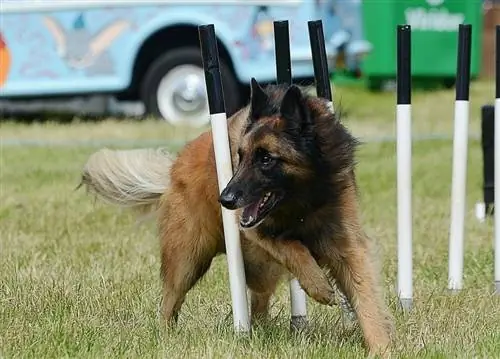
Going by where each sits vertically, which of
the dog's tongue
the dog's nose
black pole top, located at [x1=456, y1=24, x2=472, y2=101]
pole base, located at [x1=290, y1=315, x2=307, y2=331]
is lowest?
pole base, located at [x1=290, y1=315, x2=307, y2=331]

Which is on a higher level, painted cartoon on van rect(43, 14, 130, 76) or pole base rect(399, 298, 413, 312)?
painted cartoon on van rect(43, 14, 130, 76)

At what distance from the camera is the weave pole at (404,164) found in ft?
18.0

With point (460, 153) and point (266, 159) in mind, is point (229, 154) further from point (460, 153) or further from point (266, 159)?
point (460, 153)

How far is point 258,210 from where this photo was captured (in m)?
4.61

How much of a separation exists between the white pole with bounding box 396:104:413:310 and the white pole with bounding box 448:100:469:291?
0.41 metres

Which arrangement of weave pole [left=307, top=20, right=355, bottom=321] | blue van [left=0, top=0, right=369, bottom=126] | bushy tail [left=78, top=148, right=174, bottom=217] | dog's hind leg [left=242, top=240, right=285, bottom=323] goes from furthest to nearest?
blue van [left=0, top=0, right=369, bottom=126], bushy tail [left=78, top=148, right=174, bottom=217], weave pole [left=307, top=20, right=355, bottom=321], dog's hind leg [left=242, top=240, right=285, bottom=323]

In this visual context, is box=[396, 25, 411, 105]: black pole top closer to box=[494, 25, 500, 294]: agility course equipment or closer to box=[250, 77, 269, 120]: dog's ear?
box=[494, 25, 500, 294]: agility course equipment

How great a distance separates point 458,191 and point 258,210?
5.94ft

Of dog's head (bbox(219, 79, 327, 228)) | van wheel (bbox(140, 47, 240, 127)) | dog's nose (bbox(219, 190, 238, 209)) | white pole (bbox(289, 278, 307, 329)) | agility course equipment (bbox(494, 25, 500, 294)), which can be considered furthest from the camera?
van wheel (bbox(140, 47, 240, 127))

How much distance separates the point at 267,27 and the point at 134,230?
6.21 meters

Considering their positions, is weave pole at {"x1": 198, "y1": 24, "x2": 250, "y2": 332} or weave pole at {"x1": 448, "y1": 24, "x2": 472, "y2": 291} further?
weave pole at {"x1": 448, "y1": 24, "x2": 472, "y2": 291}

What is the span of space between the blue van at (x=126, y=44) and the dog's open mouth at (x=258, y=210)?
358 inches

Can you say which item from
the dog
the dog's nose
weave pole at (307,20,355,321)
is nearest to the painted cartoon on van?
the dog

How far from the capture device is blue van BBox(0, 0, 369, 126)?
13648mm
